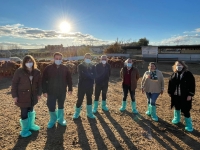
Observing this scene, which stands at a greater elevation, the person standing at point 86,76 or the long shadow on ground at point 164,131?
the person standing at point 86,76

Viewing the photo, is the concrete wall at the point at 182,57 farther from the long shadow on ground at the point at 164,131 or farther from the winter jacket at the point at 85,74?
the winter jacket at the point at 85,74

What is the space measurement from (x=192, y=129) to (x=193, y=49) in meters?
28.6

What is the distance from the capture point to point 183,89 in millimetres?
3928

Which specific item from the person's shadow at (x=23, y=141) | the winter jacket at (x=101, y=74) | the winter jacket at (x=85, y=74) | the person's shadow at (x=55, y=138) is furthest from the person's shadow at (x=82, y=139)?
the winter jacket at (x=101, y=74)

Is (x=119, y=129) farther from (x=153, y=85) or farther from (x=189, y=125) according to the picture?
(x=189, y=125)

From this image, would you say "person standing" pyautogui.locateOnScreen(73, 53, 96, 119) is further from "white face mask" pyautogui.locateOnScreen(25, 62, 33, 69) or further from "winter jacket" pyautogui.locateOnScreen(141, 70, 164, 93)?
"winter jacket" pyautogui.locateOnScreen(141, 70, 164, 93)

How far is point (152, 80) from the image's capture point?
4555 millimetres

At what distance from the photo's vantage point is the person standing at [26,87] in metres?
3.45

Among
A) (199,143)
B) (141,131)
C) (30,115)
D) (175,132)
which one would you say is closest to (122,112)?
(141,131)

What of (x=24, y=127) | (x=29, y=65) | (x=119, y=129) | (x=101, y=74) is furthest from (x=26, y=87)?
(x=119, y=129)

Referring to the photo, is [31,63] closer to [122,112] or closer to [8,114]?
[8,114]

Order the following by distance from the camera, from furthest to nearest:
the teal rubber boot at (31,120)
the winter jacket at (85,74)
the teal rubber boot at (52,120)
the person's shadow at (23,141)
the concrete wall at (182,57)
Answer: the concrete wall at (182,57) → the winter jacket at (85,74) → the teal rubber boot at (52,120) → the teal rubber boot at (31,120) → the person's shadow at (23,141)

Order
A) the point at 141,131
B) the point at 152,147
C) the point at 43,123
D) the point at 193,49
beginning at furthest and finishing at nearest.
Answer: the point at 193,49, the point at 43,123, the point at 141,131, the point at 152,147

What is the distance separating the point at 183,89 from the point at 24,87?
3417 millimetres
